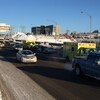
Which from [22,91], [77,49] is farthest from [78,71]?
[77,49]

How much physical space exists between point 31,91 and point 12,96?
5.19ft

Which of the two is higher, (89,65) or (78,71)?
(89,65)

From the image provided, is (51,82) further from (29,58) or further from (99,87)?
(29,58)

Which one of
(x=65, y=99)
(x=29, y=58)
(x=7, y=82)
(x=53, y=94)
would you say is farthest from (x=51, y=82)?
(x=29, y=58)

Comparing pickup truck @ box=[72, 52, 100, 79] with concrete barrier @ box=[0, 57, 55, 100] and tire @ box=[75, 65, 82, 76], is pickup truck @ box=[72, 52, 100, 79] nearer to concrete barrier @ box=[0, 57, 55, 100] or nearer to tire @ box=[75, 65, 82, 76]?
tire @ box=[75, 65, 82, 76]

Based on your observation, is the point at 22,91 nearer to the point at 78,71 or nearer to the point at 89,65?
the point at 89,65

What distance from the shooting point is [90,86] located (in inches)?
627

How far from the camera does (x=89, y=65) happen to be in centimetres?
1878

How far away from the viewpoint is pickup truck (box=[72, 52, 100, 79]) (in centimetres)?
1774

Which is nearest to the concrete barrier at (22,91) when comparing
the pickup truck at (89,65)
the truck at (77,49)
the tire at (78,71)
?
the pickup truck at (89,65)

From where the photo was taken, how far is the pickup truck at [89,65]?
17.7 meters

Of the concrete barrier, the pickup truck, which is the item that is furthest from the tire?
the concrete barrier

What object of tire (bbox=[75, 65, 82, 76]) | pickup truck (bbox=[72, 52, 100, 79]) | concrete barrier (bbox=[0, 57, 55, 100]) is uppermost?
pickup truck (bbox=[72, 52, 100, 79])

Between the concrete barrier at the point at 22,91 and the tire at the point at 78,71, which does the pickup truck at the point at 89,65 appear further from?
the concrete barrier at the point at 22,91
